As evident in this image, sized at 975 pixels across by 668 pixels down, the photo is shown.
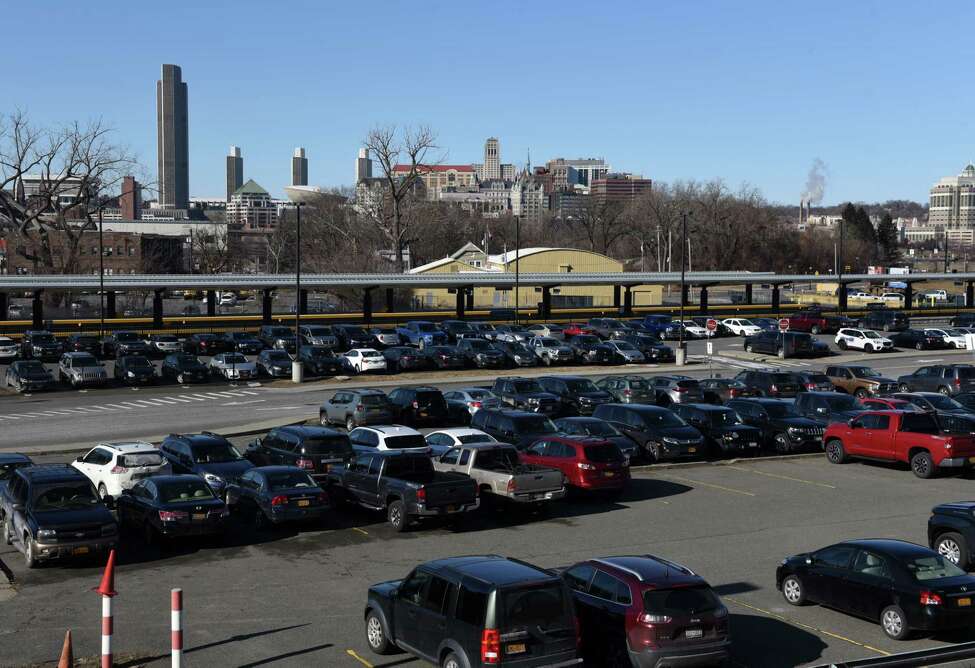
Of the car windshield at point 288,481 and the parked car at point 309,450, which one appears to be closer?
the car windshield at point 288,481

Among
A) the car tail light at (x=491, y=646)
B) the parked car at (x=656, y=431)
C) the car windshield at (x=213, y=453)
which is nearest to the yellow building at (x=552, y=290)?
the parked car at (x=656, y=431)

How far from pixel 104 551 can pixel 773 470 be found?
16.6m

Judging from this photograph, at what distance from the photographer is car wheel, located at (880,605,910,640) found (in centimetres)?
1336

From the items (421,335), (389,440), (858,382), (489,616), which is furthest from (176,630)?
(421,335)

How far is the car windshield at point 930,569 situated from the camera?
13.4 metres

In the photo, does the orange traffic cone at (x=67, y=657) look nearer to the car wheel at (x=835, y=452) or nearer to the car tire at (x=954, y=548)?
the car tire at (x=954, y=548)

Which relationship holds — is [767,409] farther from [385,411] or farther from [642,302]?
[642,302]

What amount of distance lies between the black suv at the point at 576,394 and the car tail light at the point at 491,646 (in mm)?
23260

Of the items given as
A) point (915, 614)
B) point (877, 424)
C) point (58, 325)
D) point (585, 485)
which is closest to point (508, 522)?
point (585, 485)

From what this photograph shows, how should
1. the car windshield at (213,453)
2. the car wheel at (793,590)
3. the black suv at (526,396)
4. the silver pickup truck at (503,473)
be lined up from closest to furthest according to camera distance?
the car wheel at (793,590)
the silver pickup truck at (503,473)
the car windshield at (213,453)
the black suv at (526,396)

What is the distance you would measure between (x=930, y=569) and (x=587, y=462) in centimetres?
942

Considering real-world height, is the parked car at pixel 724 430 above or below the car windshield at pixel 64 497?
below

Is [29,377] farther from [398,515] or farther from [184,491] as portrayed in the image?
[398,515]

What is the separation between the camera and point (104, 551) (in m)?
17.5
